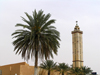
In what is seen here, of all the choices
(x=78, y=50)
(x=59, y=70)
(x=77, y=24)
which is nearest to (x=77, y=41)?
(x=78, y=50)

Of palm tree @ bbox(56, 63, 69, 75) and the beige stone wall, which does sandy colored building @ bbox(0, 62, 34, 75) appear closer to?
the beige stone wall

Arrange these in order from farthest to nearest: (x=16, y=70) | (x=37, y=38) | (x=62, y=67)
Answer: (x=62, y=67)
(x=16, y=70)
(x=37, y=38)

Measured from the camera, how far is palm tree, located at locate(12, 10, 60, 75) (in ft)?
67.4

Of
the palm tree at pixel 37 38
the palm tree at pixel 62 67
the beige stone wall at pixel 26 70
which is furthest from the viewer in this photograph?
the palm tree at pixel 62 67

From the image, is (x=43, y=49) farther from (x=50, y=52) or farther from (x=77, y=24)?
(x=77, y=24)

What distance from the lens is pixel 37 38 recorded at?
820 inches

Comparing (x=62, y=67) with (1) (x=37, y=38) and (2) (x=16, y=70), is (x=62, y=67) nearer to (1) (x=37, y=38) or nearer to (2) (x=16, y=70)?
(2) (x=16, y=70)

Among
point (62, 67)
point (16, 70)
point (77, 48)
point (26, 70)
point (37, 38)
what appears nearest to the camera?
point (37, 38)

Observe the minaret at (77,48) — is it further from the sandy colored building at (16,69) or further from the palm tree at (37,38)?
the palm tree at (37,38)

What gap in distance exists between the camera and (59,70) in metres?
55.0

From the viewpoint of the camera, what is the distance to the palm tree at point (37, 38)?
67.4 feet

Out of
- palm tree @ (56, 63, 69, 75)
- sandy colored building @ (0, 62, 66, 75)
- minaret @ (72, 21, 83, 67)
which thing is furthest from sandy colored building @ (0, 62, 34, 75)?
minaret @ (72, 21, 83, 67)

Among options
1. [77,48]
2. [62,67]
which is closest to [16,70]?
[62,67]

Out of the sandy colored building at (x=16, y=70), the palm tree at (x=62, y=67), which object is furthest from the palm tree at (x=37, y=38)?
the palm tree at (x=62, y=67)
